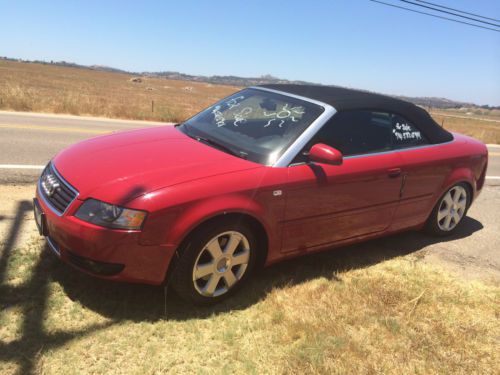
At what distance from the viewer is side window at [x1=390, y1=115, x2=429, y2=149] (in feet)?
14.1

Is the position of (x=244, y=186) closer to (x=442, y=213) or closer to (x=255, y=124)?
(x=255, y=124)

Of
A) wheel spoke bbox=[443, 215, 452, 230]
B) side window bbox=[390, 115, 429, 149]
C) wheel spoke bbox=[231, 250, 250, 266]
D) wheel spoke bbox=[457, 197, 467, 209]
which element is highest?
side window bbox=[390, 115, 429, 149]

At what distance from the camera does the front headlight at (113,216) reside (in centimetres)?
281

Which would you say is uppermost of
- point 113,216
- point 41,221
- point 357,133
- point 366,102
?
point 366,102

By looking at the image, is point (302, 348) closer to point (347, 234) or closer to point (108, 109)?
point (347, 234)

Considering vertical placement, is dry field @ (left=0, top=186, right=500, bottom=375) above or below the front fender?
below

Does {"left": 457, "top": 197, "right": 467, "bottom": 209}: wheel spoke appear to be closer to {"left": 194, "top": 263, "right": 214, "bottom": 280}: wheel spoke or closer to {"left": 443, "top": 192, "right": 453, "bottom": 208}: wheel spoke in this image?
{"left": 443, "top": 192, "right": 453, "bottom": 208}: wheel spoke

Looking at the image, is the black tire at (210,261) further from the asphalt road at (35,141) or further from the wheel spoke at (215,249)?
the asphalt road at (35,141)

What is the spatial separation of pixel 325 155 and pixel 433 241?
240 centimetres

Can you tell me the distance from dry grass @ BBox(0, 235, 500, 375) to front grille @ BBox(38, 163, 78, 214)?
0.61 meters

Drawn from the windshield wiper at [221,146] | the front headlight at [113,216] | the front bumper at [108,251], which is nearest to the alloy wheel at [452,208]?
the windshield wiper at [221,146]

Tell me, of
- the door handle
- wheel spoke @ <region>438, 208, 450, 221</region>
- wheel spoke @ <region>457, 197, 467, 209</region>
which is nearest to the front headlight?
the door handle

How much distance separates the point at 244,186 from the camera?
318 centimetres

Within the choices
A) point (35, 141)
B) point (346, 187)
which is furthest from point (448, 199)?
point (35, 141)
